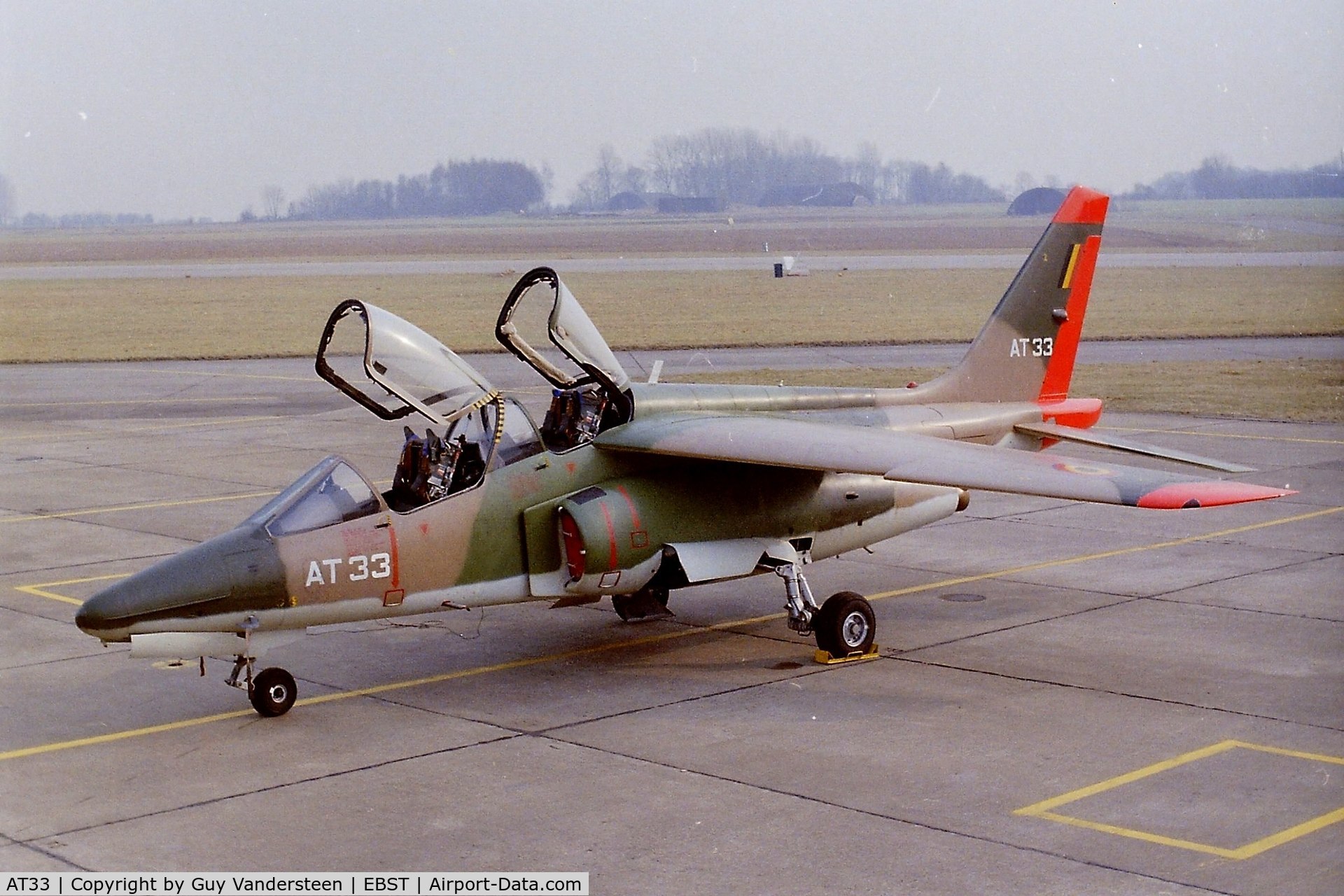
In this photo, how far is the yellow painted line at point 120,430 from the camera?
28406 mm

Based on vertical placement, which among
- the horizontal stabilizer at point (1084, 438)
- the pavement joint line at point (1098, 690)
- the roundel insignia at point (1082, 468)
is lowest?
the pavement joint line at point (1098, 690)

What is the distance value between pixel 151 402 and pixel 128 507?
13.8 meters

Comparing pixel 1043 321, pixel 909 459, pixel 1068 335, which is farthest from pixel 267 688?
pixel 1068 335

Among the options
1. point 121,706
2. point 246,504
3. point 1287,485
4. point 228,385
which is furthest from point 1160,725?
point 228,385

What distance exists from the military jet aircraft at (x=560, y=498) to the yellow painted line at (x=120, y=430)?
1746 cm

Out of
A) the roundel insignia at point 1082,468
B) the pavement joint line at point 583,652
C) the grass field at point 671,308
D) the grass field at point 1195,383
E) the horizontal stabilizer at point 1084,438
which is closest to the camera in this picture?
the pavement joint line at point 583,652

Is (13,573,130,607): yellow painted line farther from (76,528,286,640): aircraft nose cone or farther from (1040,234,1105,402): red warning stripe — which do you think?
(1040,234,1105,402): red warning stripe

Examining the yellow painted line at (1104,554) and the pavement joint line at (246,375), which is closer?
the yellow painted line at (1104,554)

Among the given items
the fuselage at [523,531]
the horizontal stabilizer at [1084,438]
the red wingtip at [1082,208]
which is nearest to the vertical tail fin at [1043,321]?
the red wingtip at [1082,208]

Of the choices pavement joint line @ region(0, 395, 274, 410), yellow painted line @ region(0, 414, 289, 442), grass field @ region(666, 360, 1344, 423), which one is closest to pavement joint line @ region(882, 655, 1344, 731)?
grass field @ region(666, 360, 1344, 423)

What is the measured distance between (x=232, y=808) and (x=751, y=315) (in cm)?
4899

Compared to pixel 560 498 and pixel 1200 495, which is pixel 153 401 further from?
pixel 1200 495

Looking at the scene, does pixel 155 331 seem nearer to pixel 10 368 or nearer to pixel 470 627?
pixel 10 368

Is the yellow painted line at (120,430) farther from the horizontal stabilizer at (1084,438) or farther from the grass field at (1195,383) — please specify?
the horizontal stabilizer at (1084,438)
